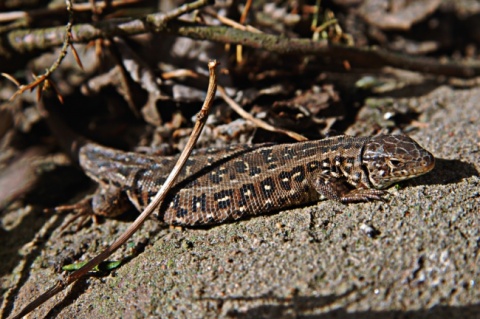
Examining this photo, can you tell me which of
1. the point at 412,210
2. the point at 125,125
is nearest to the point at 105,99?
the point at 125,125

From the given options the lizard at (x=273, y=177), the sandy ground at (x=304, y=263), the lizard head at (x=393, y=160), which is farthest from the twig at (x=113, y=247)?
the lizard head at (x=393, y=160)

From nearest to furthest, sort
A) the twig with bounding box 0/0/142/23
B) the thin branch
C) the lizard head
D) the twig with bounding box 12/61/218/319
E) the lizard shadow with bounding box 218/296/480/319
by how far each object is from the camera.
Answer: the lizard shadow with bounding box 218/296/480/319, the twig with bounding box 12/61/218/319, the lizard head, the thin branch, the twig with bounding box 0/0/142/23

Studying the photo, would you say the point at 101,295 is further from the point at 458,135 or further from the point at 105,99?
the point at 458,135

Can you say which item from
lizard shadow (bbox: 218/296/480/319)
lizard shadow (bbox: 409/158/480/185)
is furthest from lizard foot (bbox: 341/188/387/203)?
lizard shadow (bbox: 218/296/480/319)

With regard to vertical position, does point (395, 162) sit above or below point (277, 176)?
above

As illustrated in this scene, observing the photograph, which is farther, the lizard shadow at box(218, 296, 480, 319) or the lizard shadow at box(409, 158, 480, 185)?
the lizard shadow at box(409, 158, 480, 185)

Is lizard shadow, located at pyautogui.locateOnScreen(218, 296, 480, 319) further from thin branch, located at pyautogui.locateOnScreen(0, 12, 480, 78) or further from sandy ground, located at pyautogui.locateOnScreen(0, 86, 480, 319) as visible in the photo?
thin branch, located at pyautogui.locateOnScreen(0, 12, 480, 78)

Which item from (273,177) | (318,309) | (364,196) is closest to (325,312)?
(318,309)

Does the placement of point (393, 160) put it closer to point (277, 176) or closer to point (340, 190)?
point (340, 190)
